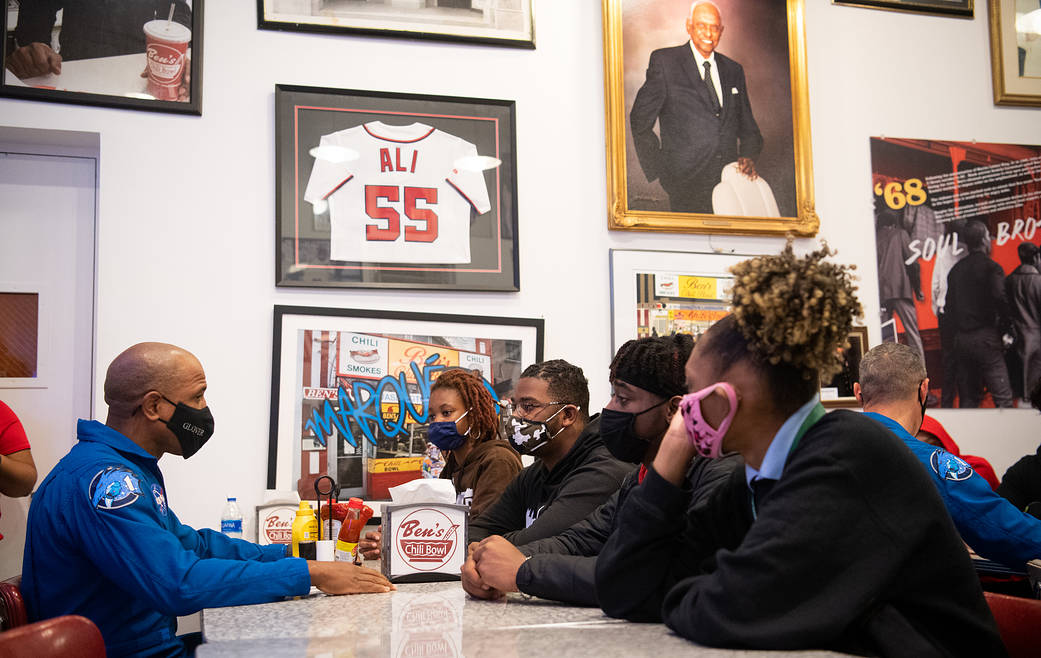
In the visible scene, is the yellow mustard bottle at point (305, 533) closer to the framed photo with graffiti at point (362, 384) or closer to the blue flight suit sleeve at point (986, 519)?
the framed photo with graffiti at point (362, 384)

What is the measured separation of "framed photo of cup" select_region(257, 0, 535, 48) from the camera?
4.11 m

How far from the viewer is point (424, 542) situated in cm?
229

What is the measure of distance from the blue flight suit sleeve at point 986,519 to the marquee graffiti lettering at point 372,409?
197 cm

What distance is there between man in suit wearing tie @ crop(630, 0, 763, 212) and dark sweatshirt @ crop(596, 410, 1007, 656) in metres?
3.07

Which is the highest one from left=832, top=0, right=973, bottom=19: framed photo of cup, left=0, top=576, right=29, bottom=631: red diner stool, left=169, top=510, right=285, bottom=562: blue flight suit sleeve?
left=832, top=0, right=973, bottom=19: framed photo of cup

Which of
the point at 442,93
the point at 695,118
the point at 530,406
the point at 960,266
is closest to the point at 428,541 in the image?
the point at 530,406

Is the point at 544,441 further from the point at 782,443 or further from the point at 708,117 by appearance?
the point at 708,117

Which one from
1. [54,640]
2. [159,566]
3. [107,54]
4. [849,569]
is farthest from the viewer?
[107,54]

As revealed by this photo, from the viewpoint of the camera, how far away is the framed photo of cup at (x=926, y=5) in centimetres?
480

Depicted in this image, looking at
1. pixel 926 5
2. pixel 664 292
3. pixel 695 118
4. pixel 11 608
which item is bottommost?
pixel 11 608

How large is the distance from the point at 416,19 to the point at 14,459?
2.60m

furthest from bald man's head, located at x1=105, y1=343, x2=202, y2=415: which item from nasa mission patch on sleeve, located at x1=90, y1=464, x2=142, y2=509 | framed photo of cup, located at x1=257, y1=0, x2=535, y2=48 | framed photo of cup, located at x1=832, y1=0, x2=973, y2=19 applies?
framed photo of cup, located at x1=832, y1=0, x2=973, y2=19

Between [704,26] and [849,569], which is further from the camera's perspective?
[704,26]

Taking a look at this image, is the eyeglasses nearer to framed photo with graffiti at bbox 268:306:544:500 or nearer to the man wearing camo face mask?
the man wearing camo face mask
